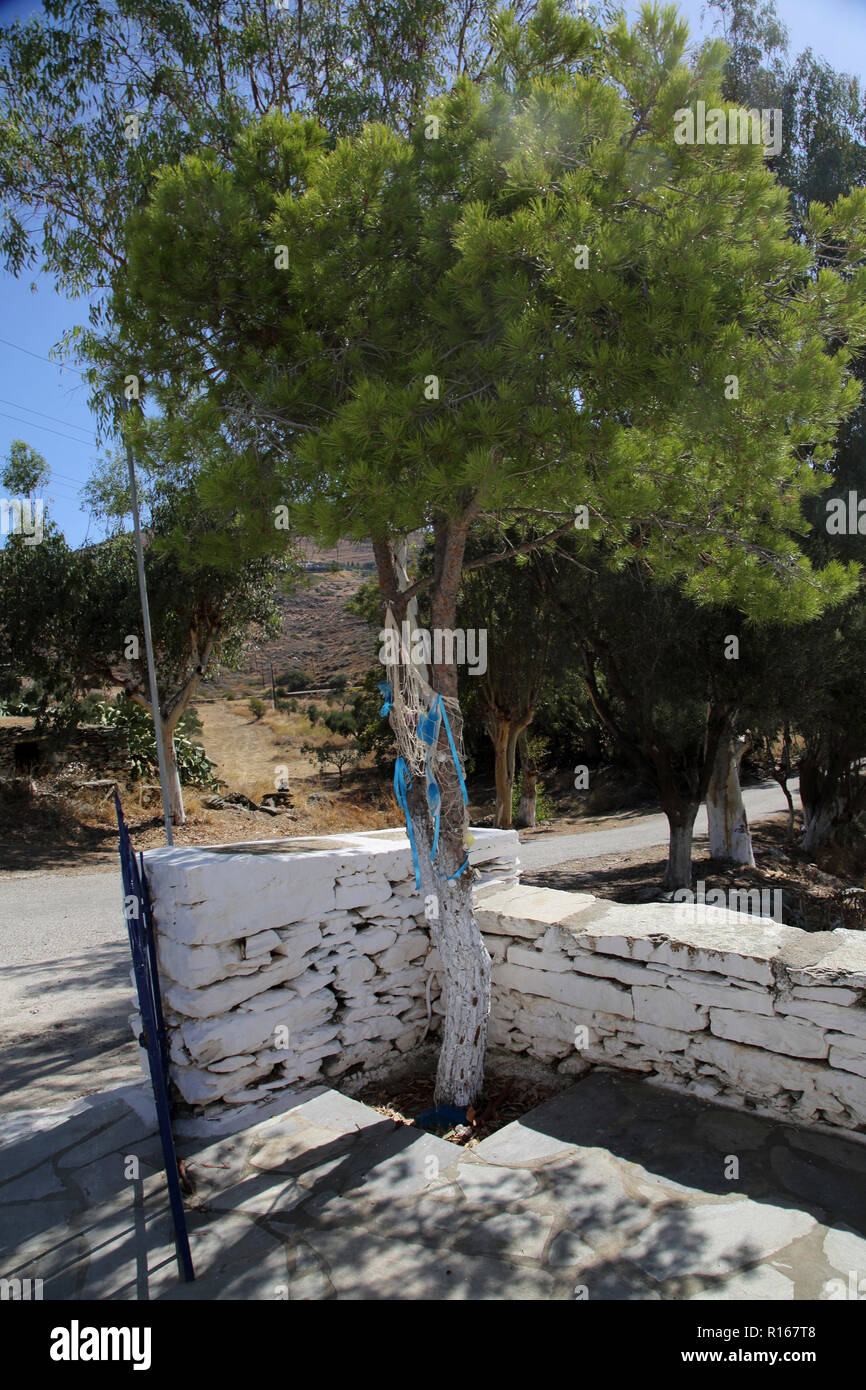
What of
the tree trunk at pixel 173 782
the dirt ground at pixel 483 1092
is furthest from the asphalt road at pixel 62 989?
the tree trunk at pixel 173 782

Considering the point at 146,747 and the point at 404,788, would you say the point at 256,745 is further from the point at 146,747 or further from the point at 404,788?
the point at 404,788

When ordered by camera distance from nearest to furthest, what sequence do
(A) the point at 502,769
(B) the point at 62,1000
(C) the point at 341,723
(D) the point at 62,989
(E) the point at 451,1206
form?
1. (E) the point at 451,1206
2. (B) the point at 62,1000
3. (D) the point at 62,989
4. (A) the point at 502,769
5. (C) the point at 341,723

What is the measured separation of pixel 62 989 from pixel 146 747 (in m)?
11.8

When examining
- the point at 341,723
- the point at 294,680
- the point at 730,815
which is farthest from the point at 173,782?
the point at 294,680

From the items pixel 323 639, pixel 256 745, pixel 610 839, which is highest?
pixel 323 639

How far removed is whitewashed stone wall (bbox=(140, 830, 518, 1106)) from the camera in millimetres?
3416

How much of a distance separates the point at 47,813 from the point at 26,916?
230 inches

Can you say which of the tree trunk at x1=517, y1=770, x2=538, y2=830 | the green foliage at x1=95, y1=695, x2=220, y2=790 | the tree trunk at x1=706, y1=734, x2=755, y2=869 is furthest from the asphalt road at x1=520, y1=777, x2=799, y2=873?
the green foliage at x1=95, y1=695, x2=220, y2=790

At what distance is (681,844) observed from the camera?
12.0 metres

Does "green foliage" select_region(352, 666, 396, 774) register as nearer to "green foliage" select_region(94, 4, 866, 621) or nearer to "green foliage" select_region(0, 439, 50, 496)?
"green foliage" select_region(0, 439, 50, 496)
